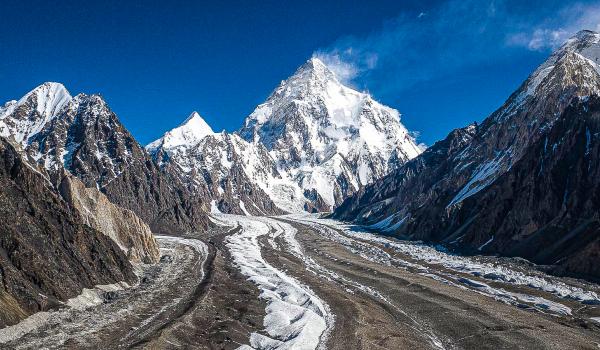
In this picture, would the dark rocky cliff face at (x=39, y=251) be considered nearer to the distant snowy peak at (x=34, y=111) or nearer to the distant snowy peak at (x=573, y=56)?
the distant snowy peak at (x=573, y=56)

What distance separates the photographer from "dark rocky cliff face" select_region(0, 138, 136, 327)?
98.9 ft

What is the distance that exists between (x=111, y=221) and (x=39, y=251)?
87.1 feet

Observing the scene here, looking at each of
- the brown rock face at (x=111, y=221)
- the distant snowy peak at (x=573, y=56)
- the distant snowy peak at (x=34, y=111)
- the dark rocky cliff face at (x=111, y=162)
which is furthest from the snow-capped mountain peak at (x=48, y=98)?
the distant snowy peak at (x=573, y=56)

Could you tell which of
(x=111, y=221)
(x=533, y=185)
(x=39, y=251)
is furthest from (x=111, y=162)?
(x=39, y=251)

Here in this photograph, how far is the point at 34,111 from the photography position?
179375mm

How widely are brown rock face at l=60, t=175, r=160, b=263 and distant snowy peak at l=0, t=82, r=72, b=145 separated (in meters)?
113

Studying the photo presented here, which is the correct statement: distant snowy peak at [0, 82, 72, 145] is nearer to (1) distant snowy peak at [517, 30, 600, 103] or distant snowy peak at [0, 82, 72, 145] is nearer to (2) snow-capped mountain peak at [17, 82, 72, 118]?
(2) snow-capped mountain peak at [17, 82, 72, 118]

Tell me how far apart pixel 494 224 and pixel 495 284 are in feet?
119

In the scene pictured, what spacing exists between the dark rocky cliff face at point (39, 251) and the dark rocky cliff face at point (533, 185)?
48.1m

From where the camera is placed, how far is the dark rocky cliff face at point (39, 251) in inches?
1187

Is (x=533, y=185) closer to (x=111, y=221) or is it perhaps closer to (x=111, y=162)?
(x=111, y=221)

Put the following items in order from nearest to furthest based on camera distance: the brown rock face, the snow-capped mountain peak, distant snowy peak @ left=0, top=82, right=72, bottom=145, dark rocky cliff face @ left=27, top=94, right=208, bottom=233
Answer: the brown rock face → dark rocky cliff face @ left=27, top=94, right=208, bottom=233 → distant snowy peak @ left=0, top=82, right=72, bottom=145 → the snow-capped mountain peak

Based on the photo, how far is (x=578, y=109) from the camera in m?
81.2

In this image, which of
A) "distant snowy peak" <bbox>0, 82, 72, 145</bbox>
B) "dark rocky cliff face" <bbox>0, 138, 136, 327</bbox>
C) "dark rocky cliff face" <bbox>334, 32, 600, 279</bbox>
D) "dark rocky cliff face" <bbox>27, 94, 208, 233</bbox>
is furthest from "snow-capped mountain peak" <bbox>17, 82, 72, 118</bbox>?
"dark rocky cliff face" <bbox>0, 138, 136, 327</bbox>
